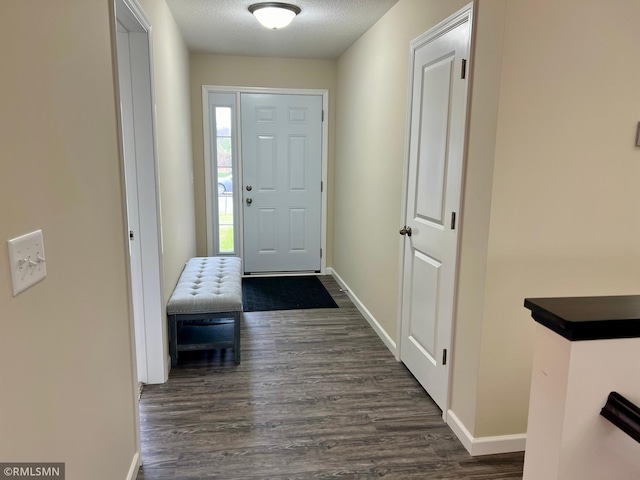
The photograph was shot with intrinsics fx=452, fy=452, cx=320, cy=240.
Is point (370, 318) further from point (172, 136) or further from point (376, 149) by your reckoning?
point (172, 136)

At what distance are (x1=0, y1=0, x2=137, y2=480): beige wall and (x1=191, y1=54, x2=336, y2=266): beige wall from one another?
10.4ft

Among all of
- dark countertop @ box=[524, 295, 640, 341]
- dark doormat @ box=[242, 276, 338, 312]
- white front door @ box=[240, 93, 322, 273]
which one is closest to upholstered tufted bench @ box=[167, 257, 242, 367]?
dark doormat @ box=[242, 276, 338, 312]

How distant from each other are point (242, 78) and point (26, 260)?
13.4ft

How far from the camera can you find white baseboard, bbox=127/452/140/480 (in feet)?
6.06

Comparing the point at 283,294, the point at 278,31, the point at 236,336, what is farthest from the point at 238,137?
the point at 236,336

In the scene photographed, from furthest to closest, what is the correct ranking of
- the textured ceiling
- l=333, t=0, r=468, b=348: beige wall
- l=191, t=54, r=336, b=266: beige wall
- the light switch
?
l=191, t=54, r=336, b=266: beige wall, the textured ceiling, l=333, t=0, r=468, b=348: beige wall, the light switch

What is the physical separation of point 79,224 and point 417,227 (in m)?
1.90

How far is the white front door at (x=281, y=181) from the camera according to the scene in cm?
487

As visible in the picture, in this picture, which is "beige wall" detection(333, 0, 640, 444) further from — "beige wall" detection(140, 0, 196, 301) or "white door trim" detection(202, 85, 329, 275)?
"white door trim" detection(202, 85, 329, 275)

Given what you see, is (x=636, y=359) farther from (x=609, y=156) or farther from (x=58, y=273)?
(x=58, y=273)

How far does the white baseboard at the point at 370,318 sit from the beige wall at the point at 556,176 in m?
1.15

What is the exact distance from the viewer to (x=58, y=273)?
46.1 inches

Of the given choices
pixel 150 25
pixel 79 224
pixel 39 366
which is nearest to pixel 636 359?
pixel 39 366

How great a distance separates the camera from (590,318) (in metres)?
1.00
